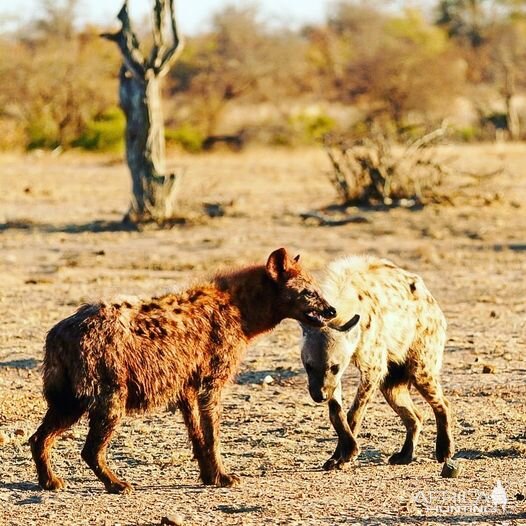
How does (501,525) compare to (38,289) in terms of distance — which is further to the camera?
(38,289)

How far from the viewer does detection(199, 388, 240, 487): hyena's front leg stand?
20.9 feet

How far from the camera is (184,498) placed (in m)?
6.15

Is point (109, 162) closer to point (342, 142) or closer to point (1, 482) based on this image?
point (342, 142)

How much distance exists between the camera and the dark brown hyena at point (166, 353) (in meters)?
6.05

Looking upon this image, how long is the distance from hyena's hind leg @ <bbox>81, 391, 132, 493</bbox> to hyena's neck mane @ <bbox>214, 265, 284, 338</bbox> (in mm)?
891

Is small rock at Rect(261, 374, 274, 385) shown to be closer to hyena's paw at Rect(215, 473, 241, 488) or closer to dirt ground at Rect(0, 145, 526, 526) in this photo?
dirt ground at Rect(0, 145, 526, 526)

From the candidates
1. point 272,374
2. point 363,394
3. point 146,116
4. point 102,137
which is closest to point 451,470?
point 363,394

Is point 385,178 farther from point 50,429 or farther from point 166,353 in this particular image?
point 50,429

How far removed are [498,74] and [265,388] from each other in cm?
3929

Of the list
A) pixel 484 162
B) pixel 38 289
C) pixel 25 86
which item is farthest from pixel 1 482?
pixel 25 86

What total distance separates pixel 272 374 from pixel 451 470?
9.46ft

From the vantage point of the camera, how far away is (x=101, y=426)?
237 inches

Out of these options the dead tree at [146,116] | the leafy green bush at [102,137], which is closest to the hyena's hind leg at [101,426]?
the dead tree at [146,116]

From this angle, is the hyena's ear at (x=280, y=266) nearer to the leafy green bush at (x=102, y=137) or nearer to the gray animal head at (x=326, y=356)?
the gray animal head at (x=326, y=356)
